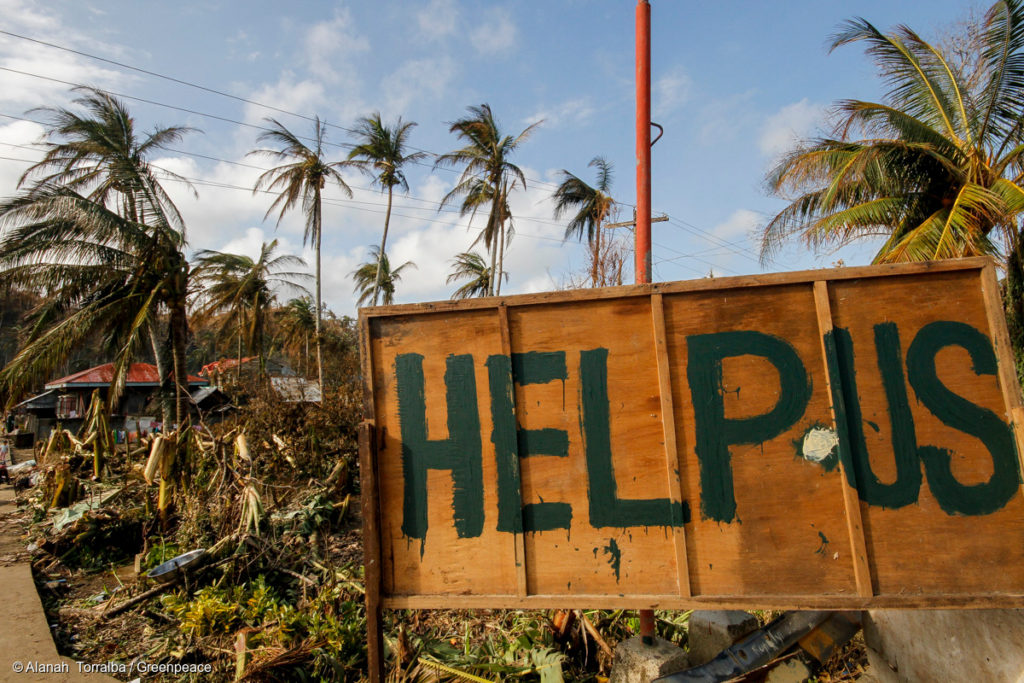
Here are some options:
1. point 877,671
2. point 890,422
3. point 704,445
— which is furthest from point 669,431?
point 877,671

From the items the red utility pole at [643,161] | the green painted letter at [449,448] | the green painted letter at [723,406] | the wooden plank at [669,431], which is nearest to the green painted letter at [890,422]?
the green painted letter at [723,406]

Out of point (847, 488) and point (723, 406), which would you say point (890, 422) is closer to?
point (847, 488)

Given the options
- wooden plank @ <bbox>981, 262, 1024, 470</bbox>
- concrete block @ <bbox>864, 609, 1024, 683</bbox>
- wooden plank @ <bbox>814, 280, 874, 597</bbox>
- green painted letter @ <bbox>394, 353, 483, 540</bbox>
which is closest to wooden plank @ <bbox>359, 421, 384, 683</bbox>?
green painted letter @ <bbox>394, 353, 483, 540</bbox>

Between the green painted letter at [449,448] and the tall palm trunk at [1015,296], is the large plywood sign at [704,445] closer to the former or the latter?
the green painted letter at [449,448]

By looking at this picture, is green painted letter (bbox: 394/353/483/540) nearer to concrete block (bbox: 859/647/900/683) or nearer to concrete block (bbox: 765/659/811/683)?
concrete block (bbox: 765/659/811/683)

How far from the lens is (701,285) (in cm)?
255

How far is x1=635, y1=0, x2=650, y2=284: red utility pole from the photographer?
12.0 ft

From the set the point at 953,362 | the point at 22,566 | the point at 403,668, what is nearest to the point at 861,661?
the point at 953,362

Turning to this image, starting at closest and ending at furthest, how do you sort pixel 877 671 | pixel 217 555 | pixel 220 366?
pixel 877 671 → pixel 217 555 → pixel 220 366

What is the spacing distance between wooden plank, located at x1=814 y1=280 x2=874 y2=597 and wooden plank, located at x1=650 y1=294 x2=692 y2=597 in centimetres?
68

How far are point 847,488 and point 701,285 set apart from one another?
108cm

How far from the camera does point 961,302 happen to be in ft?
7.99

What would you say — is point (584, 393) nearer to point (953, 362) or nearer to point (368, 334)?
point (368, 334)

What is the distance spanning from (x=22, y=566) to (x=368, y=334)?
254 inches
